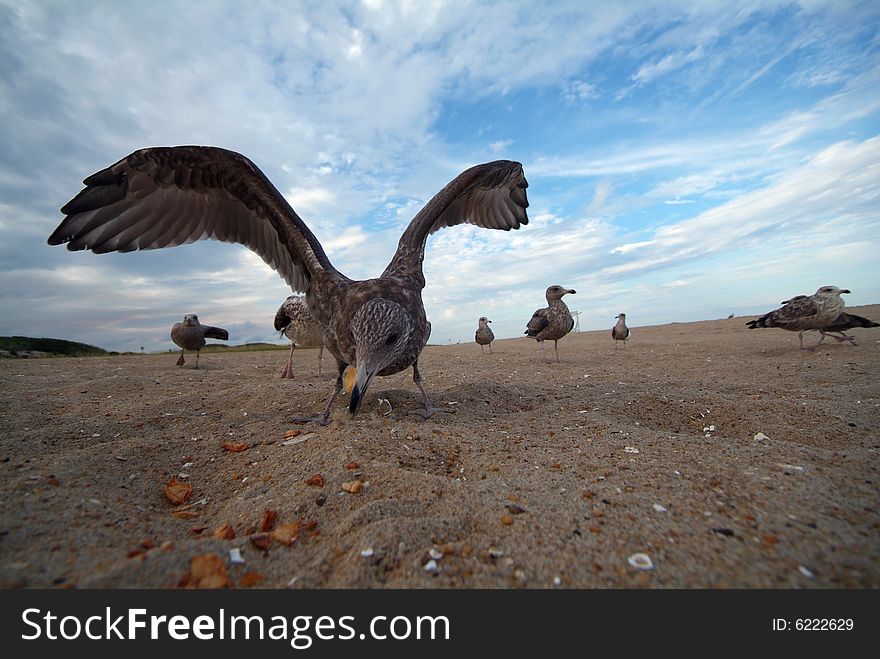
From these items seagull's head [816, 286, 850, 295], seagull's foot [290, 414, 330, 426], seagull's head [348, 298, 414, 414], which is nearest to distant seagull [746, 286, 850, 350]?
seagull's head [816, 286, 850, 295]

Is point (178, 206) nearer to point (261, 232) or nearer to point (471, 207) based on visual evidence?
point (261, 232)

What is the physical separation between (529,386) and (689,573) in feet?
13.2

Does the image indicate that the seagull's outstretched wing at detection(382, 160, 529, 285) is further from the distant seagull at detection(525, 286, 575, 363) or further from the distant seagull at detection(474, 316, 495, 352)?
the distant seagull at detection(474, 316, 495, 352)

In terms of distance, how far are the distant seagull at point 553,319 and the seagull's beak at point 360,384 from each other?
8653 millimetres

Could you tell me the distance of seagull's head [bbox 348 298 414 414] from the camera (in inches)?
125

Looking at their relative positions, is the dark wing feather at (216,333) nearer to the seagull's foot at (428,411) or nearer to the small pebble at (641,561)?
the seagull's foot at (428,411)

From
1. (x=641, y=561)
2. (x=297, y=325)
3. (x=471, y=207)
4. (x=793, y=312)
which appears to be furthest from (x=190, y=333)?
(x=793, y=312)

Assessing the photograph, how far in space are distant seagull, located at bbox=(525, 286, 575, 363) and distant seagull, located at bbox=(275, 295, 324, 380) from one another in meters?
6.06

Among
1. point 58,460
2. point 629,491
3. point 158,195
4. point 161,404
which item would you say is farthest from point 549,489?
point 158,195

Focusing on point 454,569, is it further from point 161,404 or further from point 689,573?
point 161,404

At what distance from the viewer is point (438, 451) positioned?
278 cm

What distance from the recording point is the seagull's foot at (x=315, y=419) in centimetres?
355

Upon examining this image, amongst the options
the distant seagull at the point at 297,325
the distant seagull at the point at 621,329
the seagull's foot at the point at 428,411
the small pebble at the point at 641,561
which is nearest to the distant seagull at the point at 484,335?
the distant seagull at the point at 621,329
